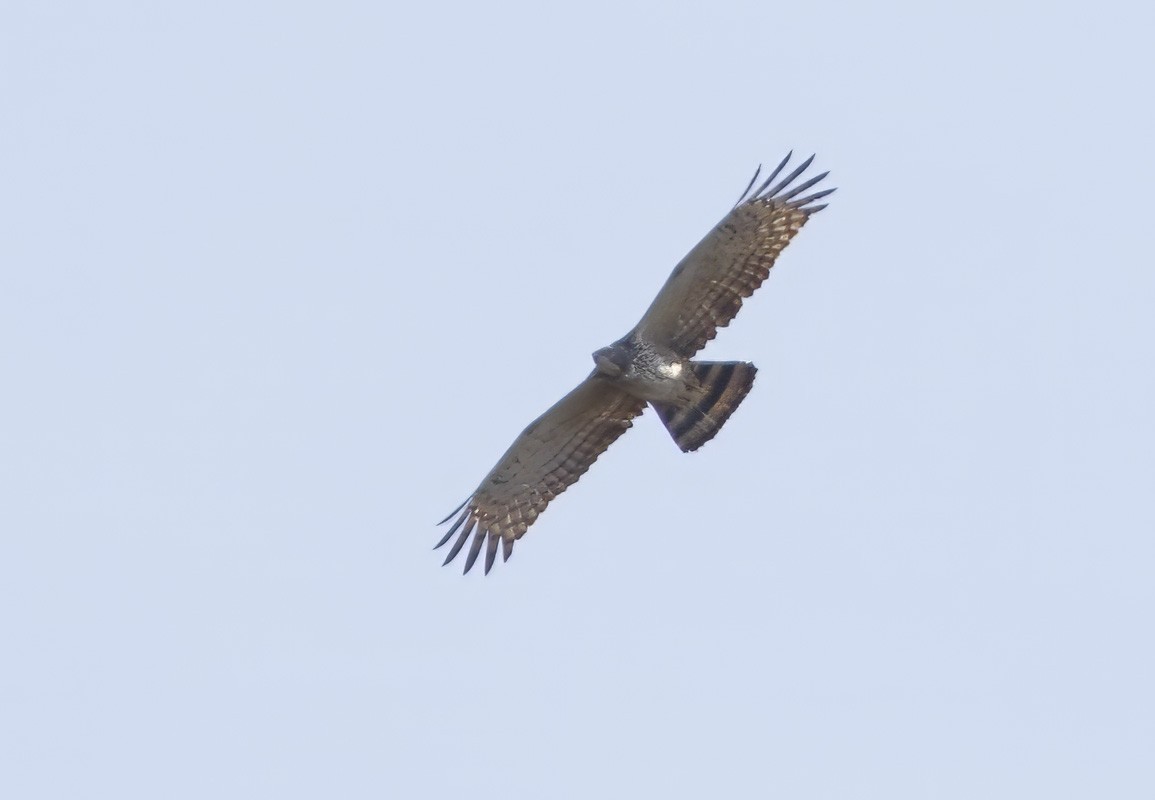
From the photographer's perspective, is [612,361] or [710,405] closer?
[612,361]

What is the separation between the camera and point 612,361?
68.6 feet

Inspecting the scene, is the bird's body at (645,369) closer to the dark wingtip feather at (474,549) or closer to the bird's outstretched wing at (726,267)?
the bird's outstretched wing at (726,267)

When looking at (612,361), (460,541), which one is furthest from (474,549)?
(612,361)

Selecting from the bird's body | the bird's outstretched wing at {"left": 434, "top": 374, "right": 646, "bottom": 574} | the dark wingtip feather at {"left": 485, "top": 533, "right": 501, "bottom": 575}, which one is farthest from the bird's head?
the dark wingtip feather at {"left": 485, "top": 533, "right": 501, "bottom": 575}

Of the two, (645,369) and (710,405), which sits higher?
(645,369)

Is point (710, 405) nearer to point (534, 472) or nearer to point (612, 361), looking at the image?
point (612, 361)

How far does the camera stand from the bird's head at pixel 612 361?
20.9 metres

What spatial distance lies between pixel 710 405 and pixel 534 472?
1.89m

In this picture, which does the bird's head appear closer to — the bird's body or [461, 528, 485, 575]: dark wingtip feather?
the bird's body

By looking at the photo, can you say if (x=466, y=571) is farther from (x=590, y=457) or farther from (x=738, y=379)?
(x=738, y=379)

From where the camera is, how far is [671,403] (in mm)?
21203

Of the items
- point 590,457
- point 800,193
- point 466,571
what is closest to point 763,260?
point 800,193

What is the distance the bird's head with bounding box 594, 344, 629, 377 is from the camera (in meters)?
20.9

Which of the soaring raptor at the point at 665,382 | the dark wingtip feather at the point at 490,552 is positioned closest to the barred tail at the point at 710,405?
the soaring raptor at the point at 665,382
